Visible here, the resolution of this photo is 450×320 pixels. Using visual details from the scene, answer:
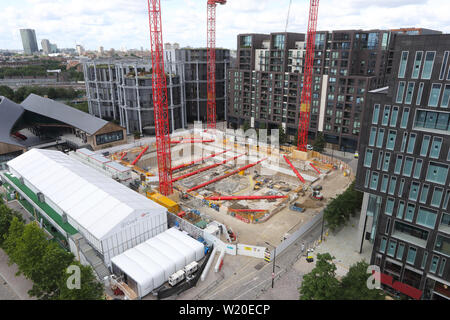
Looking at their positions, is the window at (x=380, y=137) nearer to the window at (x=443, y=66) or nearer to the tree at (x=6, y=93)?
the window at (x=443, y=66)

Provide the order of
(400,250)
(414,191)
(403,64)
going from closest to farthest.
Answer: (403,64) < (414,191) < (400,250)

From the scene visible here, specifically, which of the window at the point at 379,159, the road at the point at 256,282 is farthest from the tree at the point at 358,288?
the window at the point at 379,159

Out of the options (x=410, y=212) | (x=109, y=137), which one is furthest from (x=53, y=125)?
(x=410, y=212)

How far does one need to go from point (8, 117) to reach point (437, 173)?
287ft

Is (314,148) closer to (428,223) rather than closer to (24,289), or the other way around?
(428,223)

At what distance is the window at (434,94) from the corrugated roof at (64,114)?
239 ft

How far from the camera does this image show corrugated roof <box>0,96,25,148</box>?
230 feet

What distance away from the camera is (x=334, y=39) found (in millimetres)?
76250

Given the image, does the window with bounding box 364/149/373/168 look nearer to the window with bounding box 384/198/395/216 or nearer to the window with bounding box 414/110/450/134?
the window with bounding box 384/198/395/216

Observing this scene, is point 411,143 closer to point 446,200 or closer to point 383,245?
point 446,200

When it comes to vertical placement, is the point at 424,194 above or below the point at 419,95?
below

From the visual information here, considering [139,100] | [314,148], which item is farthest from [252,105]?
[139,100]

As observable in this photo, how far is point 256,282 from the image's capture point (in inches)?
1393

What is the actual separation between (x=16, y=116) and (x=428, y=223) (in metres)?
87.7
